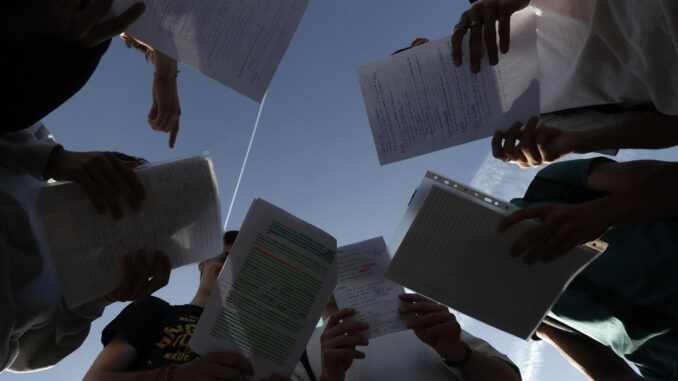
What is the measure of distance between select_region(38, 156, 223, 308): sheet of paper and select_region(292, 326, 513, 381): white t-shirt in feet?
2.25

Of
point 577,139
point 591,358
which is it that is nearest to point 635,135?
point 577,139

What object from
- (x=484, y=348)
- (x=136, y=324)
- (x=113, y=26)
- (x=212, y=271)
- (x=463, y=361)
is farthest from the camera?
(x=212, y=271)

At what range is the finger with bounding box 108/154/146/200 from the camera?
805mm

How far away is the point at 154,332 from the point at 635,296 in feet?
4.81

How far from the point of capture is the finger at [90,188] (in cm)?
79

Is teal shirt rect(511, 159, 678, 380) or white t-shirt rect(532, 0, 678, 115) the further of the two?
teal shirt rect(511, 159, 678, 380)

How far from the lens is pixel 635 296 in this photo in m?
1.04

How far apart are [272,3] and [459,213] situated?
0.67 metres

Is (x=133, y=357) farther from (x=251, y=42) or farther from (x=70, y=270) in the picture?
(x=251, y=42)

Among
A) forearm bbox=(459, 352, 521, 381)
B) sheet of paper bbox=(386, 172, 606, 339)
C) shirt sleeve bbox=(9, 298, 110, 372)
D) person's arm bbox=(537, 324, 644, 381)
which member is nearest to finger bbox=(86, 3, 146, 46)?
shirt sleeve bbox=(9, 298, 110, 372)

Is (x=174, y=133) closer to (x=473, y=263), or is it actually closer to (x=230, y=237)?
→ (x=230, y=237)

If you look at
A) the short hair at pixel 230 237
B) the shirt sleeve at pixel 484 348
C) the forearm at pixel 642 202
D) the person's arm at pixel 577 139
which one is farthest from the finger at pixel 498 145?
the short hair at pixel 230 237

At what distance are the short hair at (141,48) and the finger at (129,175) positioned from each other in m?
0.52

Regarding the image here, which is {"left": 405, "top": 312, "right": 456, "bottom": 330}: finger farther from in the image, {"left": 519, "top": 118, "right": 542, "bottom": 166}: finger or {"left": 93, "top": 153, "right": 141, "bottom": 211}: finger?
{"left": 93, "top": 153, "right": 141, "bottom": 211}: finger
